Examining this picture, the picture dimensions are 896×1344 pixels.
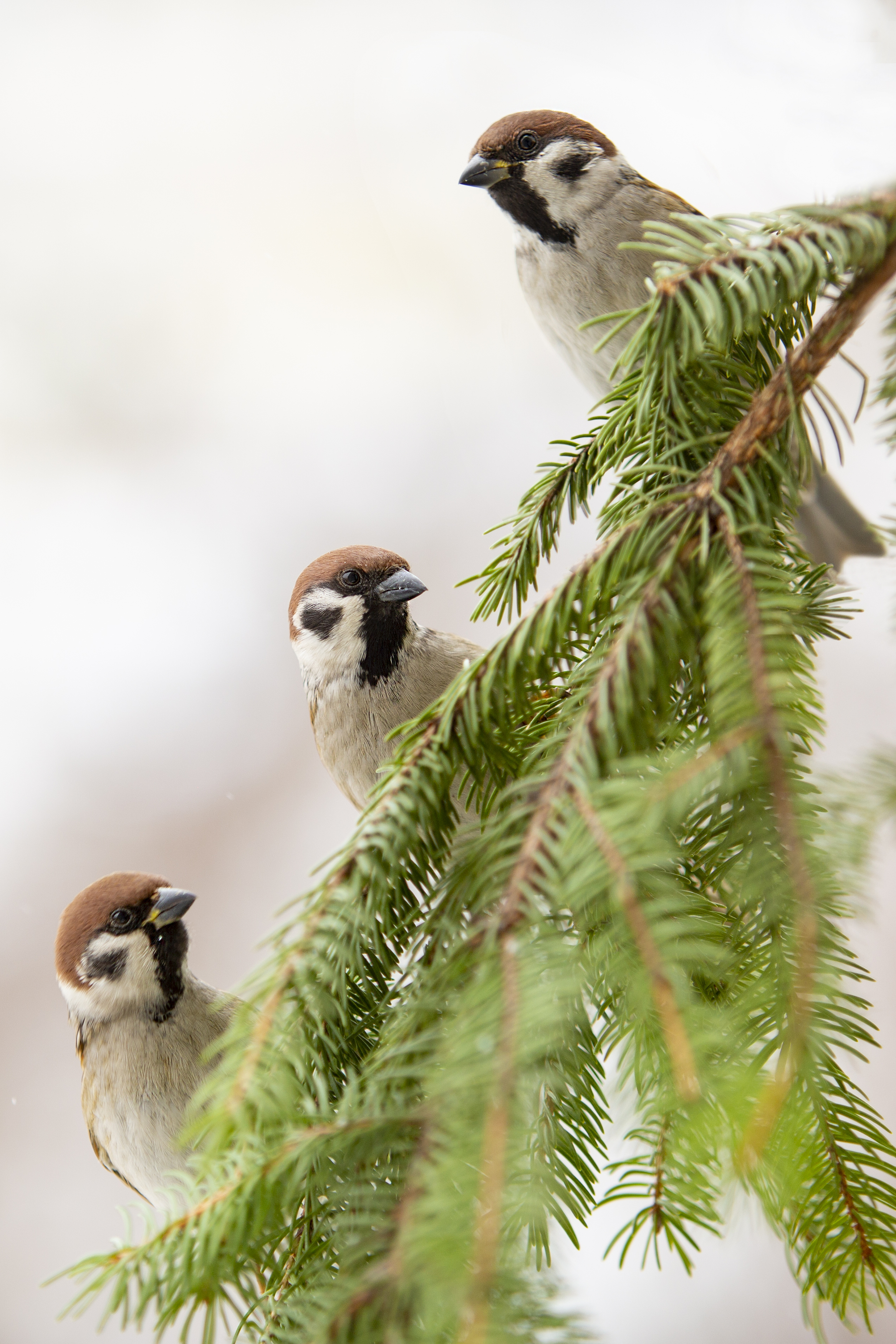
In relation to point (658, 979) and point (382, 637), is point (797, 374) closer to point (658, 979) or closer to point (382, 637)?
point (658, 979)

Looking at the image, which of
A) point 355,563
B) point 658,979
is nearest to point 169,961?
point 355,563

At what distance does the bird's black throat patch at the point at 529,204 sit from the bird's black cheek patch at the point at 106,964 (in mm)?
1011

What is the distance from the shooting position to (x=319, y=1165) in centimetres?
49

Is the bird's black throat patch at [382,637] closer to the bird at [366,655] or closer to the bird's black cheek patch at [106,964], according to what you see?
the bird at [366,655]

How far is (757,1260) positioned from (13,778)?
1.92 metres

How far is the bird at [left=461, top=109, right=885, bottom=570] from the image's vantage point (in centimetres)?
117

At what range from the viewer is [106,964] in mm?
1206

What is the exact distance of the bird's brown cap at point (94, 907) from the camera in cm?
118

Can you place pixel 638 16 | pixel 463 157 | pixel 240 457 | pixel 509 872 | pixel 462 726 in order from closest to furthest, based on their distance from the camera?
pixel 509 872, pixel 462 726, pixel 638 16, pixel 463 157, pixel 240 457

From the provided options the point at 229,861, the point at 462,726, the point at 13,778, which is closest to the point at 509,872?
the point at 462,726

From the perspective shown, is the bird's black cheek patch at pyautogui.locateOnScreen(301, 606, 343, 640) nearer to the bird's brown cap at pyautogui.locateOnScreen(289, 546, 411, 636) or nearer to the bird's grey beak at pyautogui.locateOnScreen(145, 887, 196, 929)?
the bird's brown cap at pyautogui.locateOnScreen(289, 546, 411, 636)

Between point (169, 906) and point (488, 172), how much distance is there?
97 cm

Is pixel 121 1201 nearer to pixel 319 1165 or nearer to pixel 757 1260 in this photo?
pixel 757 1260

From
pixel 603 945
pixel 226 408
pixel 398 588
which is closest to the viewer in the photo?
pixel 603 945
